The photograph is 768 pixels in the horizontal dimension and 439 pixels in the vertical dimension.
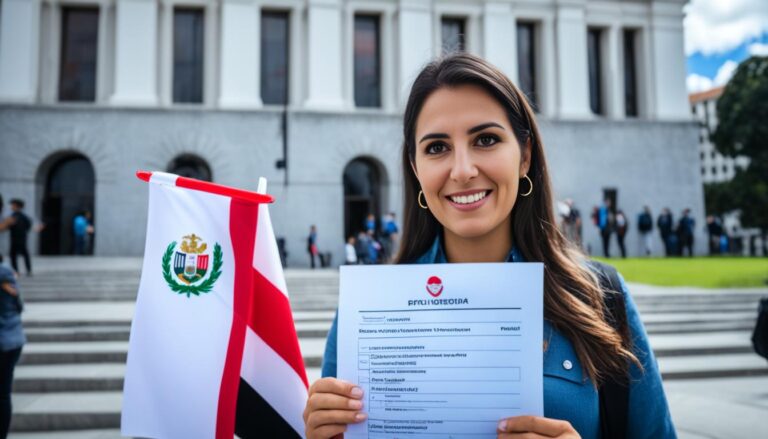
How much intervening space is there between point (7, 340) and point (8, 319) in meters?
0.18

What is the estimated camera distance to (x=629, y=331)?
5.71 feet

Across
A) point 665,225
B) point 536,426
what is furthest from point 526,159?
point 665,225

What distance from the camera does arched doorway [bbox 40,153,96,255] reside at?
23328 millimetres

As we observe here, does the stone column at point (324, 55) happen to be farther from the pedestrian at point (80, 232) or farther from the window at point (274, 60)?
the pedestrian at point (80, 232)

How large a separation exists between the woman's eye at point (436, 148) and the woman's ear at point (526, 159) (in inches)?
11.0

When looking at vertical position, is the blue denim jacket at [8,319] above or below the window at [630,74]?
below

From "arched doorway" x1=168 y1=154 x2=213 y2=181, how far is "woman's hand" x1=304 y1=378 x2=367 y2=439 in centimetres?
2415

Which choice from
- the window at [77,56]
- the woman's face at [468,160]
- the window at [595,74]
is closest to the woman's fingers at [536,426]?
the woman's face at [468,160]

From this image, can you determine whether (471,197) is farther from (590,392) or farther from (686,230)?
(686,230)

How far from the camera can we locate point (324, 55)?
2481cm

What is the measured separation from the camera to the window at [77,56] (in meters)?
24.3

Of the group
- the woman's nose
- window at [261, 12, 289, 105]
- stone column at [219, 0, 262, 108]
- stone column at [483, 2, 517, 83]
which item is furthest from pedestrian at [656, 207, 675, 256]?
the woman's nose

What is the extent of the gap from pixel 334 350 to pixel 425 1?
26.4 meters

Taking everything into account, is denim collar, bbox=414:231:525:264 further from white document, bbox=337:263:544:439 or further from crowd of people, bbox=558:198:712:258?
crowd of people, bbox=558:198:712:258
